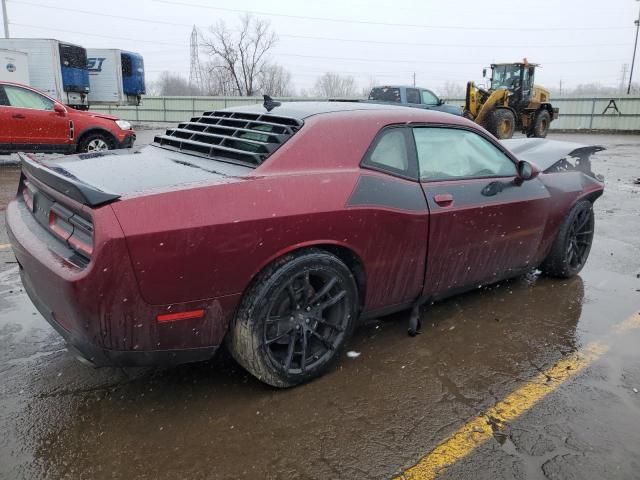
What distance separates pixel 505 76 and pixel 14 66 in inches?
672

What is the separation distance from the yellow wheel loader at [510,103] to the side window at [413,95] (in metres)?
1.93

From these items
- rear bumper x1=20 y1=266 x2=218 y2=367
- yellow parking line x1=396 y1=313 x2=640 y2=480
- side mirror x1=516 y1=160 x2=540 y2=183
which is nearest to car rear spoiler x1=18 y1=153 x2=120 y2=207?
rear bumper x1=20 y1=266 x2=218 y2=367

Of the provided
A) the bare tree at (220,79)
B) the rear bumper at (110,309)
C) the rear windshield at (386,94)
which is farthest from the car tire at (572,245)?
the bare tree at (220,79)

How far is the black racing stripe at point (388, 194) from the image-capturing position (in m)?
2.76

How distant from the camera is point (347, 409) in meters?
2.54

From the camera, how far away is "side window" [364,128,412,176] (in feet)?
9.71

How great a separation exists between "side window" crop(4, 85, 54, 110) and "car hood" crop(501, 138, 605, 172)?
883 cm

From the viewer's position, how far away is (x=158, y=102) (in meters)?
32.1

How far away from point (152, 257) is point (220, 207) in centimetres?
37

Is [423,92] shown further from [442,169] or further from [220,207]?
[220,207]

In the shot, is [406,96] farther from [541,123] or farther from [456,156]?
[456,156]

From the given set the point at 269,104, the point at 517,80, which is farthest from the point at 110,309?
the point at 517,80

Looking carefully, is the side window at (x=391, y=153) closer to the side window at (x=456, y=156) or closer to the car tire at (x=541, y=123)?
the side window at (x=456, y=156)

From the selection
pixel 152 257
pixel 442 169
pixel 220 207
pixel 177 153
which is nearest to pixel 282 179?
pixel 220 207
